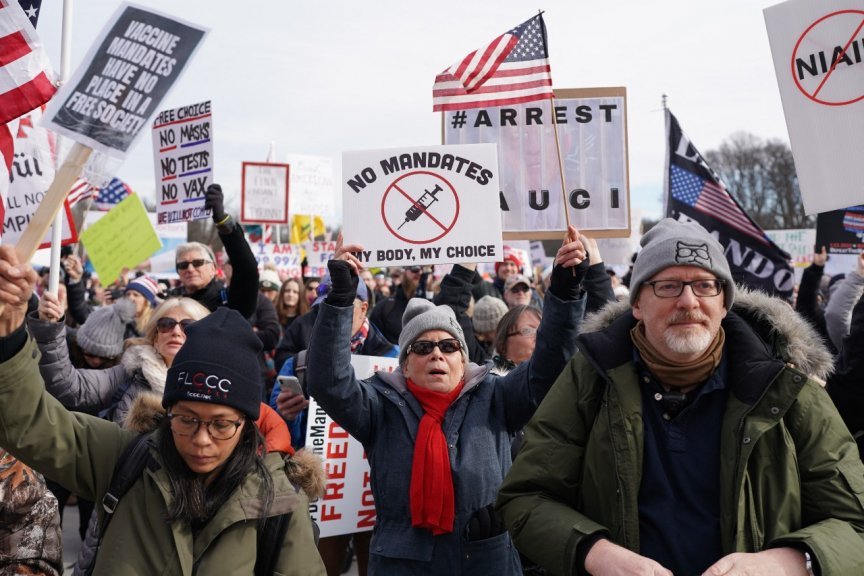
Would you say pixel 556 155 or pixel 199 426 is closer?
pixel 199 426

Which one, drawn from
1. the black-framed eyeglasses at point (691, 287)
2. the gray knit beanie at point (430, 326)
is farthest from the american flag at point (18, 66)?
the black-framed eyeglasses at point (691, 287)

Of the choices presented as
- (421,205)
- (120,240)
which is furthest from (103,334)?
(120,240)

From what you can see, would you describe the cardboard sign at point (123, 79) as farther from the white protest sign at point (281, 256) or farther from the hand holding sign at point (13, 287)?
the white protest sign at point (281, 256)

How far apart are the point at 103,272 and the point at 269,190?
14.9 ft

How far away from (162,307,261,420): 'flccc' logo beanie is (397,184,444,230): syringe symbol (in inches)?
59.8

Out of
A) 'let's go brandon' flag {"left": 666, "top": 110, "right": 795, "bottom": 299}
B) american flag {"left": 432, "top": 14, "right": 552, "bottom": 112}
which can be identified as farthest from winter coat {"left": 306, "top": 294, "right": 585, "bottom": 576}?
'let's go brandon' flag {"left": 666, "top": 110, "right": 795, "bottom": 299}

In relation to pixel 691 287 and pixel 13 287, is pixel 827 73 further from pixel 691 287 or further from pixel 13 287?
pixel 13 287

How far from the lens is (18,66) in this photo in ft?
11.4

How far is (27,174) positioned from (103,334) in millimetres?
1201

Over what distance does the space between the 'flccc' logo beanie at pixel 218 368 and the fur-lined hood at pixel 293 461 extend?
10 centimetres

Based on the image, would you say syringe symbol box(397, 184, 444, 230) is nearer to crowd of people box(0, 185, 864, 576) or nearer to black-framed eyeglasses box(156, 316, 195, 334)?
crowd of people box(0, 185, 864, 576)

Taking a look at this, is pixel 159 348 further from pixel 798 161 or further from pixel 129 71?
pixel 798 161

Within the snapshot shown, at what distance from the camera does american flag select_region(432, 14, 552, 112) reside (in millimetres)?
4348

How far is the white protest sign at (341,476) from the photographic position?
4.53 meters
